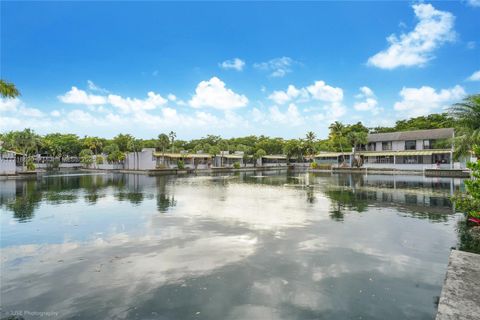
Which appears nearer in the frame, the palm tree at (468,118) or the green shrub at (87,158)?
the palm tree at (468,118)

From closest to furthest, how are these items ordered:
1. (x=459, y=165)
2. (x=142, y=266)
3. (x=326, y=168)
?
(x=142, y=266) → (x=459, y=165) → (x=326, y=168)

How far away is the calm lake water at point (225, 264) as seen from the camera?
6.46m

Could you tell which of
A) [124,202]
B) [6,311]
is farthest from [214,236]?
[124,202]

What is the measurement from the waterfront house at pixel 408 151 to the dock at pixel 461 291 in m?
48.6

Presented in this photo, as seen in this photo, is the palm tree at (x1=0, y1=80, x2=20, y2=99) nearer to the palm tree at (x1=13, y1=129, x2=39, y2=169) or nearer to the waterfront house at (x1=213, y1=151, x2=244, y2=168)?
the palm tree at (x1=13, y1=129, x2=39, y2=169)

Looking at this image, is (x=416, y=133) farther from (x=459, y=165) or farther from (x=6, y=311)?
(x=6, y=311)

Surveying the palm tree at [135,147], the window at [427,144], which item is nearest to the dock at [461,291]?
the window at [427,144]

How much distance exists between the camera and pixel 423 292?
7.13 metres

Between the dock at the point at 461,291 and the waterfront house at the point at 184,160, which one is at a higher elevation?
the waterfront house at the point at 184,160

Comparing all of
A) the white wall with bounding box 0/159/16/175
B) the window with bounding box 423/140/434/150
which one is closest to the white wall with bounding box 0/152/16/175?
the white wall with bounding box 0/159/16/175

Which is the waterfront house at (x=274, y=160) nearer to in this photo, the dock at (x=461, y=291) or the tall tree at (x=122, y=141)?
the tall tree at (x=122, y=141)

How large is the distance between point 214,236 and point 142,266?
373 cm

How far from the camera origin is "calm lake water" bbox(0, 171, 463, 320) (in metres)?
6.46

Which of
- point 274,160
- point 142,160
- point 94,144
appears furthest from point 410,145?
point 94,144
